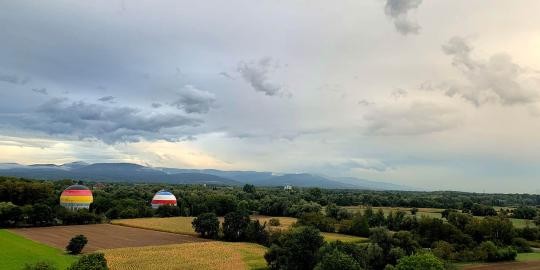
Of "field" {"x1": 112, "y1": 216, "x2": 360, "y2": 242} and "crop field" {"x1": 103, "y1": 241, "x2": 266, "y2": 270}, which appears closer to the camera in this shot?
"crop field" {"x1": 103, "y1": 241, "x2": 266, "y2": 270}

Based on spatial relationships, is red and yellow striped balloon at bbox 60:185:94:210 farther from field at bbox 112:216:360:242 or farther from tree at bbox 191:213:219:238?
tree at bbox 191:213:219:238

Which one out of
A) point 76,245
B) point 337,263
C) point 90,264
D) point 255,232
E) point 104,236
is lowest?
point 104,236

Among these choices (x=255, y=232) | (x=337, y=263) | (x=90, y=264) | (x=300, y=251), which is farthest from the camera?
(x=255, y=232)

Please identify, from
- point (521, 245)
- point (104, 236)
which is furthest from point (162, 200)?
point (521, 245)

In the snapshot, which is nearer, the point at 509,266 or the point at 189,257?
the point at 509,266

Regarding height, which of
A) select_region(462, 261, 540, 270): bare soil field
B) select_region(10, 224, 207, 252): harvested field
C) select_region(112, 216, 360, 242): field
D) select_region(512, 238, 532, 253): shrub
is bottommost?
select_region(10, 224, 207, 252): harvested field

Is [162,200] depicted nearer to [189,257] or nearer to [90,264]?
[189,257]

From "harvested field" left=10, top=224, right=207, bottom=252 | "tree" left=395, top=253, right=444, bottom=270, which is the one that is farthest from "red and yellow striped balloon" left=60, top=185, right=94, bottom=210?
"tree" left=395, top=253, right=444, bottom=270

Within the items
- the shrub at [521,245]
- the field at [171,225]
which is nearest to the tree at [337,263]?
the field at [171,225]

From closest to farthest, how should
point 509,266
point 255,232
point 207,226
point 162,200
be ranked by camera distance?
point 509,266 → point 255,232 → point 207,226 → point 162,200
